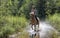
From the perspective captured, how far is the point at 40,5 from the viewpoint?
639 inches

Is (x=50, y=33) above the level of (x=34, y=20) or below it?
below

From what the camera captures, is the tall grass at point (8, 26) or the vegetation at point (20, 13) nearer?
the tall grass at point (8, 26)

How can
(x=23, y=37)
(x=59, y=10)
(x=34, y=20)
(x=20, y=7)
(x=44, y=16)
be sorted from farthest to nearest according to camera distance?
1. (x=20, y=7)
2. (x=44, y=16)
3. (x=59, y=10)
4. (x=23, y=37)
5. (x=34, y=20)

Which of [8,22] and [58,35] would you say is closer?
[58,35]

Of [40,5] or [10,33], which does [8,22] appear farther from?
[40,5]

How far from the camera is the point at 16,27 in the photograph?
12.2 metres

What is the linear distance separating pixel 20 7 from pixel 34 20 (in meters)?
7.74

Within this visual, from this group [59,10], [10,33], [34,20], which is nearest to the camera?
[34,20]

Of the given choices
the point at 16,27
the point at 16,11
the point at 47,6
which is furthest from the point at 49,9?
the point at 16,27

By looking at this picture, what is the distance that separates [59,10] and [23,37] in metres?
5.15

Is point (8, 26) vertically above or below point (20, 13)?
above

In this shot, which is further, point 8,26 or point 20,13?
point 20,13

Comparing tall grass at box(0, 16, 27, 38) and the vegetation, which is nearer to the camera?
tall grass at box(0, 16, 27, 38)

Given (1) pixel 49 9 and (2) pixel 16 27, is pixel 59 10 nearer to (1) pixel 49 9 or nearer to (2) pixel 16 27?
A: (1) pixel 49 9
